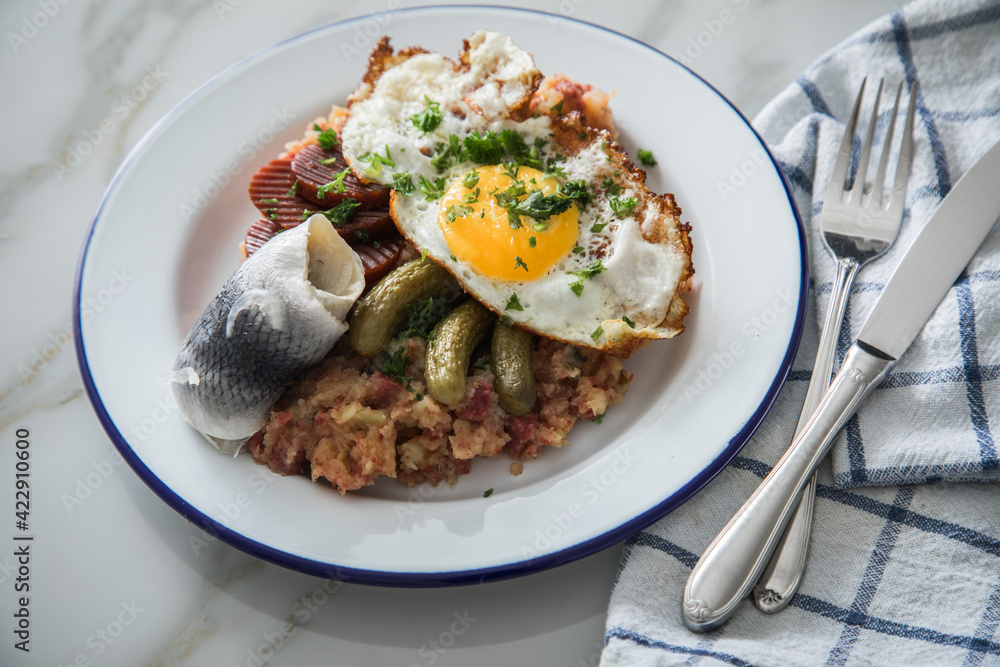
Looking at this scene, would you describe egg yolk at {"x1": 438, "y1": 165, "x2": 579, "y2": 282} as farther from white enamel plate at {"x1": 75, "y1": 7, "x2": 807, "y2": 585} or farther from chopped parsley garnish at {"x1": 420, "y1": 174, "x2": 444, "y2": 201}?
white enamel plate at {"x1": 75, "y1": 7, "x2": 807, "y2": 585}

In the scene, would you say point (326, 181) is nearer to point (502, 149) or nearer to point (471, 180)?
point (471, 180)

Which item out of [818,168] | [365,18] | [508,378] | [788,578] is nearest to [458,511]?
[508,378]

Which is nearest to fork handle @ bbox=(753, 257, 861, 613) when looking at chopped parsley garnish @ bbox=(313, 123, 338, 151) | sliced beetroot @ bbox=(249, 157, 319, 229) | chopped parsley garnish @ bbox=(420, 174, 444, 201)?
chopped parsley garnish @ bbox=(420, 174, 444, 201)

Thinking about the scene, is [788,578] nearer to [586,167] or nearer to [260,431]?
[586,167]

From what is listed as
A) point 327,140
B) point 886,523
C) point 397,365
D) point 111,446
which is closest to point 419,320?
point 397,365

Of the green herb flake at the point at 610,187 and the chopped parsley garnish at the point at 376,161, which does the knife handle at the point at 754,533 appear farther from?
the chopped parsley garnish at the point at 376,161
